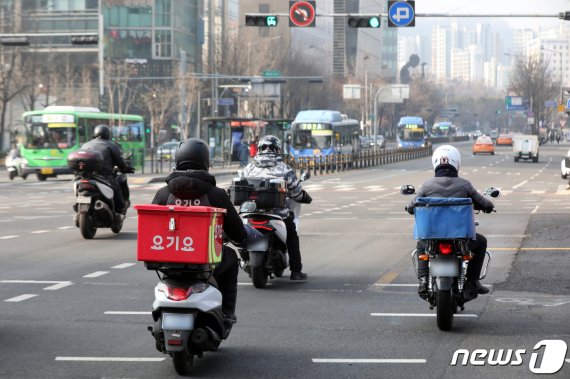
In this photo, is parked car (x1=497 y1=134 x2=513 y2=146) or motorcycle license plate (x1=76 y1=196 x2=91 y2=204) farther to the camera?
parked car (x1=497 y1=134 x2=513 y2=146)

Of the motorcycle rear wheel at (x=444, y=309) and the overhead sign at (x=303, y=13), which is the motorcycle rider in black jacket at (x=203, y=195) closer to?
the motorcycle rear wheel at (x=444, y=309)

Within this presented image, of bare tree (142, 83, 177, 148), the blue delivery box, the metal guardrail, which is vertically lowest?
the metal guardrail

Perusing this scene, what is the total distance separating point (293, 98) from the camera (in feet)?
372

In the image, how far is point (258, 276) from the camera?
1302 cm

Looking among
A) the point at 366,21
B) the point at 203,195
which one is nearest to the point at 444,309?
the point at 203,195

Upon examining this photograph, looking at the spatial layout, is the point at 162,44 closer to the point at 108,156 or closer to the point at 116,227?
the point at 116,227

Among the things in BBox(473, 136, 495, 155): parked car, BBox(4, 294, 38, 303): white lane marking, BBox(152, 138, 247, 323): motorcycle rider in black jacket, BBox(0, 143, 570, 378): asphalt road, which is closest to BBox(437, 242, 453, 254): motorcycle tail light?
BBox(0, 143, 570, 378): asphalt road

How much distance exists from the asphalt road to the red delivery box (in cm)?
82

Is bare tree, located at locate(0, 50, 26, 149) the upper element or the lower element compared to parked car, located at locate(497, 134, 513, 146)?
upper

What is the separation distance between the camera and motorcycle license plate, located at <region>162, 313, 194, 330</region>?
796 cm

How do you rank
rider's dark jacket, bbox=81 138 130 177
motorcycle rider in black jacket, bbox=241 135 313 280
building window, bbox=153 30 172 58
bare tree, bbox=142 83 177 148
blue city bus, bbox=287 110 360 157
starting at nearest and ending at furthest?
motorcycle rider in black jacket, bbox=241 135 313 280 < rider's dark jacket, bbox=81 138 130 177 < blue city bus, bbox=287 110 360 157 < bare tree, bbox=142 83 177 148 < building window, bbox=153 30 172 58

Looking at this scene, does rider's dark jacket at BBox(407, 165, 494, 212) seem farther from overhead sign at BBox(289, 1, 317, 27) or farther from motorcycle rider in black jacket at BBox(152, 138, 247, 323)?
overhead sign at BBox(289, 1, 317, 27)

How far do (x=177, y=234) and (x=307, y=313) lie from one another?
11.0ft

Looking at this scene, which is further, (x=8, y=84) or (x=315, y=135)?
(x=315, y=135)
